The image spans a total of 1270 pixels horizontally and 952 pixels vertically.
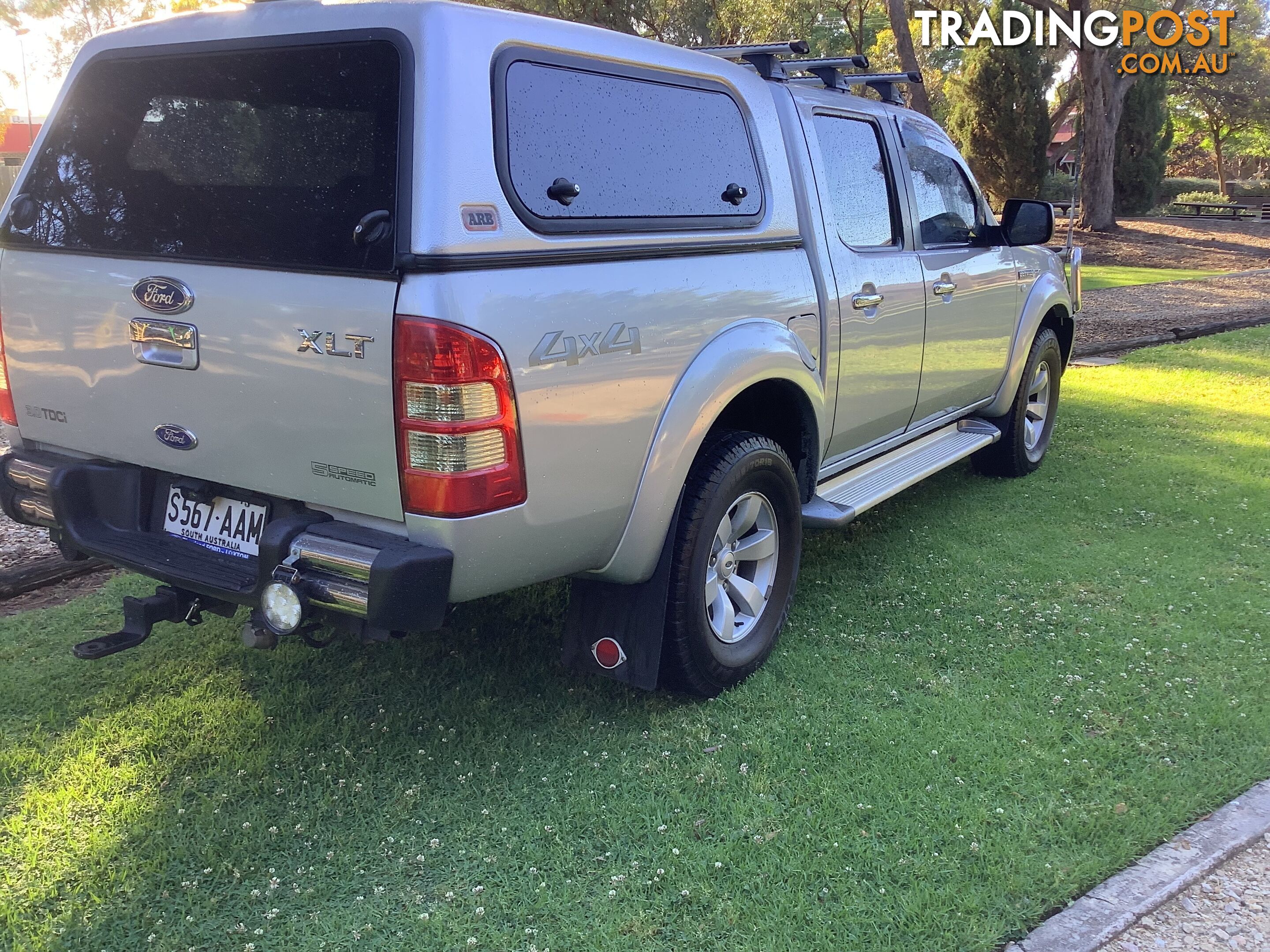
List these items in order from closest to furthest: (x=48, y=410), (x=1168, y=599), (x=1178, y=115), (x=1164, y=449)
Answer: (x=48, y=410) → (x=1168, y=599) → (x=1164, y=449) → (x=1178, y=115)

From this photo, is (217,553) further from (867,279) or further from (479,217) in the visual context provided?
(867,279)

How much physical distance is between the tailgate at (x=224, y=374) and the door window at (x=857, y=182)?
222cm

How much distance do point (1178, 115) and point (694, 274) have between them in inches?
1989

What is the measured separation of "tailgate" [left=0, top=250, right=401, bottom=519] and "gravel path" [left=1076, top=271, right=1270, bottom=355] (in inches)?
399

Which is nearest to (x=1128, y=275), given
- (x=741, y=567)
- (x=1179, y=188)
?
(x=741, y=567)

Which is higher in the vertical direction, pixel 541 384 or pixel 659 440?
pixel 541 384

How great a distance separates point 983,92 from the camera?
990 inches

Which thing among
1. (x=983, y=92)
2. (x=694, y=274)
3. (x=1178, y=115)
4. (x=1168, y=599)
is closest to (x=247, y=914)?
(x=694, y=274)

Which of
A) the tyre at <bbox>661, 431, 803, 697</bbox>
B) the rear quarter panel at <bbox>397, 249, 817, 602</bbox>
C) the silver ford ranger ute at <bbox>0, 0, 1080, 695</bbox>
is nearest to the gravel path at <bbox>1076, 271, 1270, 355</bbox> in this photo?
the tyre at <bbox>661, 431, 803, 697</bbox>

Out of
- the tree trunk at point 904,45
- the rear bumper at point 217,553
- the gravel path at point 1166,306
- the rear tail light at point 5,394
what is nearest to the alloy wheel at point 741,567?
the rear bumper at point 217,553

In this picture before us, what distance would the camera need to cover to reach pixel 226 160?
114 inches

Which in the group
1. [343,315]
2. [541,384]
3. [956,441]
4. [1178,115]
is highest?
[1178,115]

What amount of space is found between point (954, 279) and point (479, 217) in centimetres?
299

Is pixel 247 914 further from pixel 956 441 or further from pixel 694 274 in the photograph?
pixel 956 441
